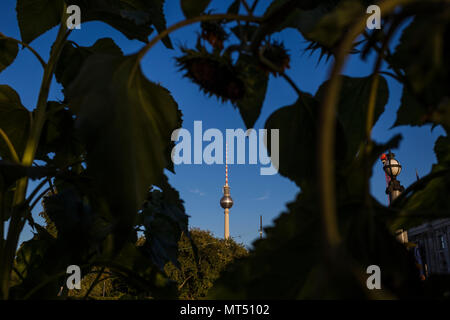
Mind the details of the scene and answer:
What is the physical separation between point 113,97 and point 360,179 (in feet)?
0.73

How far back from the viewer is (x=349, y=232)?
0.25 metres

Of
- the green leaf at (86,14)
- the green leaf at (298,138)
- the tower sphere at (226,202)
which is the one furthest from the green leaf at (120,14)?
the tower sphere at (226,202)

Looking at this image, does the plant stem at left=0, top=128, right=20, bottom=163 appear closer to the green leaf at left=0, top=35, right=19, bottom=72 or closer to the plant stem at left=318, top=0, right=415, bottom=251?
the green leaf at left=0, top=35, right=19, bottom=72

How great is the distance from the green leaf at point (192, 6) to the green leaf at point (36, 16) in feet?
1.78

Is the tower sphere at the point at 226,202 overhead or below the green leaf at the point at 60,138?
overhead

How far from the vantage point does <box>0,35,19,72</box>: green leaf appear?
0.76 metres

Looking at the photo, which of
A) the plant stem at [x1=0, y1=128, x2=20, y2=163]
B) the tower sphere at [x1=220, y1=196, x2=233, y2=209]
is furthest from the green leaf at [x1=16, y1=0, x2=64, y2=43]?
the tower sphere at [x1=220, y1=196, x2=233, y2=209]

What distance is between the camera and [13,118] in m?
0.68

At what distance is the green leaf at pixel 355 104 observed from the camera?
45 centimetres

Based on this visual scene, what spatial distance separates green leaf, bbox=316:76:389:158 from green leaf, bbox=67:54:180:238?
10.0 inches

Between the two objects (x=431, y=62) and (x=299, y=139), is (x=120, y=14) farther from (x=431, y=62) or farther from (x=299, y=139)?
(x=431, y=62)

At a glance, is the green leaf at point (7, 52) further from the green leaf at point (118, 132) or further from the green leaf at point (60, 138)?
the green leaf at point (118, 132)
